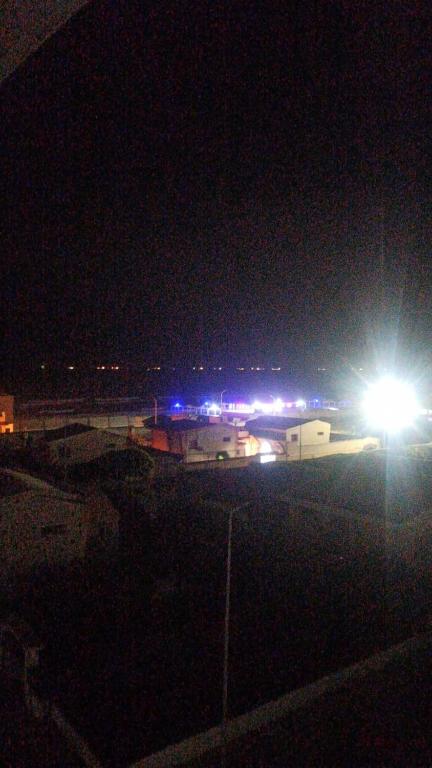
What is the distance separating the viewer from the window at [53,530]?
16.9ft

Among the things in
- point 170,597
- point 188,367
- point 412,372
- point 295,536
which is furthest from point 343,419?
point 188,367

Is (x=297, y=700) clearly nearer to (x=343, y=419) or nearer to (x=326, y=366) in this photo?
(x=343, y=419)

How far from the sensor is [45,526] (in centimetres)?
514

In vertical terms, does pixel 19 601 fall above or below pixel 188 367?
below

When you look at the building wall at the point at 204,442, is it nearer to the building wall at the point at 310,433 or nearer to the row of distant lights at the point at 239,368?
the building wall at the point at 310,433

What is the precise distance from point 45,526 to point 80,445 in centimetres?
375

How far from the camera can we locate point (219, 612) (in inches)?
163

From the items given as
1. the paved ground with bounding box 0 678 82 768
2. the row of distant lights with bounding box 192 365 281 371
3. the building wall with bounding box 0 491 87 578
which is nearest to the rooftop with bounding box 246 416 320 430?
the building wall with bounding box 0 491 87 578

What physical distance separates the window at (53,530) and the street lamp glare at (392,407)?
9644 mm

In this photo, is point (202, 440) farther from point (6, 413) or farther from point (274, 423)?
point (6, 413)

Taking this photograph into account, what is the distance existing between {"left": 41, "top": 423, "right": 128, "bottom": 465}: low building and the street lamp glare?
23.9 ft

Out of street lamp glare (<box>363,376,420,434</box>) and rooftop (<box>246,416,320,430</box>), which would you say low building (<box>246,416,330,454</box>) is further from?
street lamp glare (<box>363,376,420,434</box>)

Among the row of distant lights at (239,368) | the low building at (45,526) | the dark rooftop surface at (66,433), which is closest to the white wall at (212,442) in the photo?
the dark rooftop surface at (66,433)

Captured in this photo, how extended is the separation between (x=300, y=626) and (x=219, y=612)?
687mm
